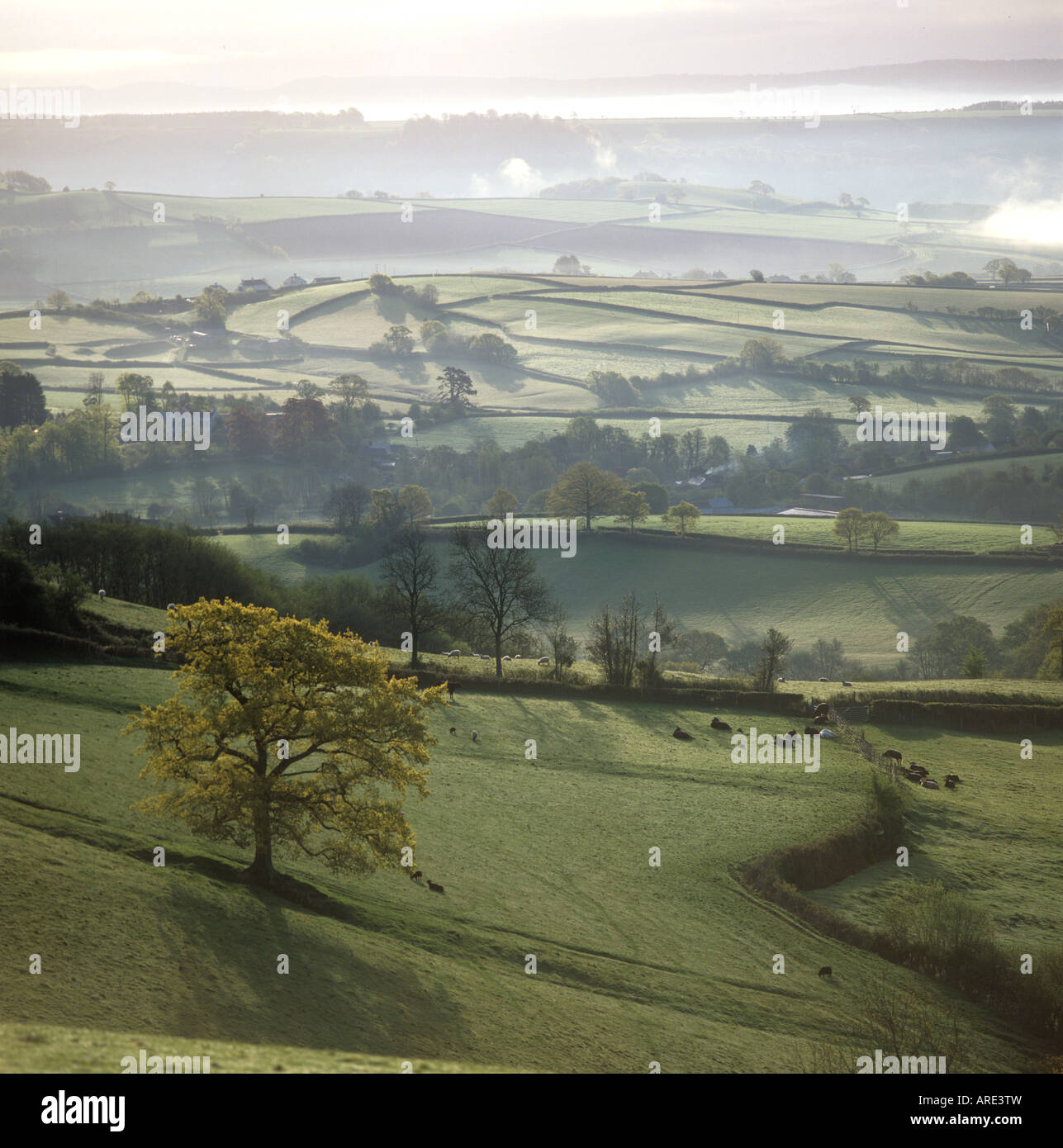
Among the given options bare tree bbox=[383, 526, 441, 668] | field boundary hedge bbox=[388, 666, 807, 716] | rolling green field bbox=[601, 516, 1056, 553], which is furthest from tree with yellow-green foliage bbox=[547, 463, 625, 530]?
field boundary hedge bbox=[388, 666, 807, 716]

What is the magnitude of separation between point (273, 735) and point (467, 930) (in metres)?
8.33

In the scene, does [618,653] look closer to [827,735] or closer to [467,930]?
[827,735]

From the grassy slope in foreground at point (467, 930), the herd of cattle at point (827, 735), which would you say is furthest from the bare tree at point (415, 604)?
the grassy slope in foreground at point (467, 930)

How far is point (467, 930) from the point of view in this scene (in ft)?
106

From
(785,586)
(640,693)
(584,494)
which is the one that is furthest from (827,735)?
(584,494)

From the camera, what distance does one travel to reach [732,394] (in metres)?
178

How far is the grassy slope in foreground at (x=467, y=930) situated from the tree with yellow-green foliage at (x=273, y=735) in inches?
70.2

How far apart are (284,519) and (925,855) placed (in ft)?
333

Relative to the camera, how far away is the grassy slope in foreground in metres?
25.4

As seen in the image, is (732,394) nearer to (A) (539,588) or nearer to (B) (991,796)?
(A) (539,588)

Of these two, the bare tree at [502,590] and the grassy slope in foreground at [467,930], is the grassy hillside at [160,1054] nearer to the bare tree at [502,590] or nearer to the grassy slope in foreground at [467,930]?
the grassy slope in foreground at [467,930]

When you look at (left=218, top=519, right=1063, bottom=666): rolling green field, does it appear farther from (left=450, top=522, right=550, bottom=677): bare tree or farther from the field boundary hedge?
the field boundary hedge

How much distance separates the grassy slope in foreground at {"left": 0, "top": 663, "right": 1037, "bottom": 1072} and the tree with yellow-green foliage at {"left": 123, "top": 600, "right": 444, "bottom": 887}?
178 centimetres
